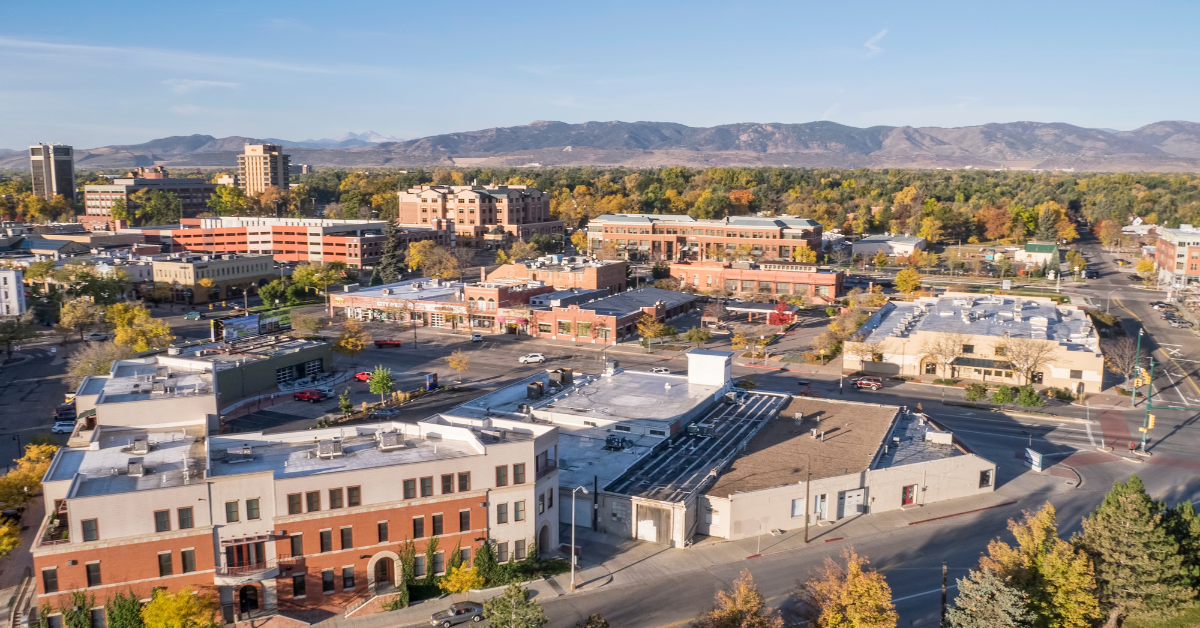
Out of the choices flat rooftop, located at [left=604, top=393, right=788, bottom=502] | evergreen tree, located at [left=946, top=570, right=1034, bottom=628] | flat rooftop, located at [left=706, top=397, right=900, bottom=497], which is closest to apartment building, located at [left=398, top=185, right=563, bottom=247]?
flat rooftop, located at [left=604, top=393, right=788, bottom=502]

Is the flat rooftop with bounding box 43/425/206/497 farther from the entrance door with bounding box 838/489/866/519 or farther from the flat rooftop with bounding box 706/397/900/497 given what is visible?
the entrance door with bounding box 838/489/866/519

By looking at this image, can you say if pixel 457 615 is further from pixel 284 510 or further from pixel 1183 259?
pixel 1183 259

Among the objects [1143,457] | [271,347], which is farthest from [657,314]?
[1143,457]

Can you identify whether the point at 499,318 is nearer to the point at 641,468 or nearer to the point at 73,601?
the point at 641,468

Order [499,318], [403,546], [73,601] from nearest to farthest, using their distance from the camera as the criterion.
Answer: [73,601] < [403,546] < [499,318]

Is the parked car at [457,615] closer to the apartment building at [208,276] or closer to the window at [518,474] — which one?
the window at [518,474]

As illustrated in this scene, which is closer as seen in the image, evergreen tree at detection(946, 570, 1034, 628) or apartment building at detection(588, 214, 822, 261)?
evergreen tree at detection(946, 570, 1034, 628)
